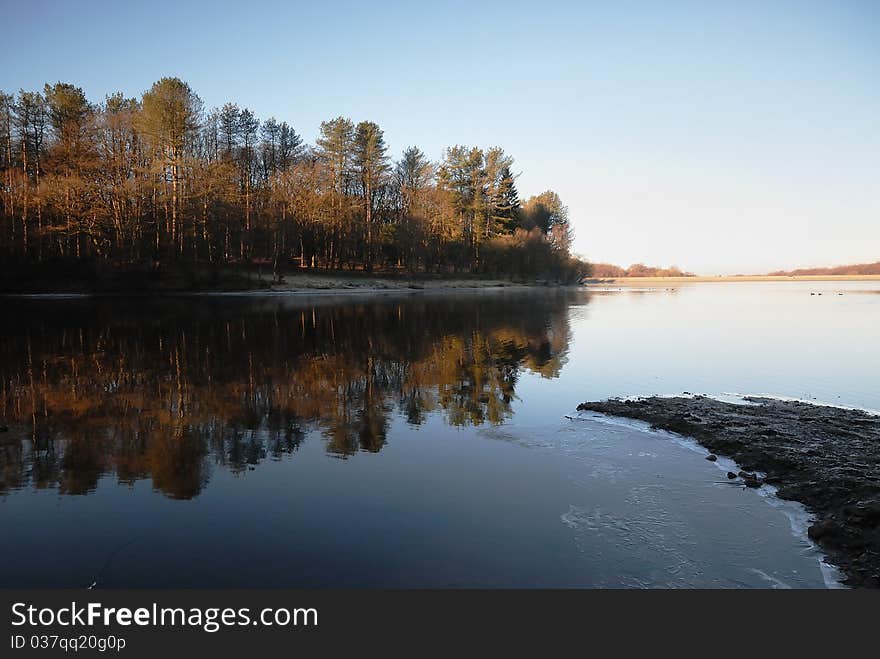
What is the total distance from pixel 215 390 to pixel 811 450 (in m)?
11.9

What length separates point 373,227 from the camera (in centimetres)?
6825

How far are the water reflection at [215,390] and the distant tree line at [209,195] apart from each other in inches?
969

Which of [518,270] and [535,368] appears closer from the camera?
[535,368]

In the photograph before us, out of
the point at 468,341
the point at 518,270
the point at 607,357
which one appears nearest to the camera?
the point at 607,357

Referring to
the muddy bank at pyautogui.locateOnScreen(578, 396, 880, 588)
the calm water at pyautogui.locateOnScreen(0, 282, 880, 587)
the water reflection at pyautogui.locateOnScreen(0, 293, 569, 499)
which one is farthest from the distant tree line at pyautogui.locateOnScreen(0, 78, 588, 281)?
the muddy bank at pyautogui.locateOnScreen(578, 396, 880, 588)

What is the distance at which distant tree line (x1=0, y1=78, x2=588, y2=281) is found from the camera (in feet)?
152

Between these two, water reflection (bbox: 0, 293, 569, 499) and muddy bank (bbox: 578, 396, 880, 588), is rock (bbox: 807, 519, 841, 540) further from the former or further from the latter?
water reflection (bbox: 0, 293, 569, 499)

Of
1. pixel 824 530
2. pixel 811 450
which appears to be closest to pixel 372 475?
pixel 824 530

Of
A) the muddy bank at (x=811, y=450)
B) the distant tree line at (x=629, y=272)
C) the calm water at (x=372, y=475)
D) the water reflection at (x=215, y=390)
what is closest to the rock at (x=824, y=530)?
the muddy bank at (x=811, y=450)

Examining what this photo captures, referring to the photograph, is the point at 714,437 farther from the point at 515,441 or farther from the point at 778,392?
the point at 778,392

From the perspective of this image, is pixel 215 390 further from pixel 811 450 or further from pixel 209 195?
pixel 209 195

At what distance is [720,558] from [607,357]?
543 inches

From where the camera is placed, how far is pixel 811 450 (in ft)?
26.5

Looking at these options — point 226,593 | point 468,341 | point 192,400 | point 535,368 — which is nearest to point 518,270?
point 468,341
